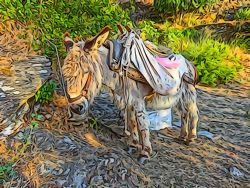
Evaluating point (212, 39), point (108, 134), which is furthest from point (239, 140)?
point (212, 39)

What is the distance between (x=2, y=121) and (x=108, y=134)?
971 mm

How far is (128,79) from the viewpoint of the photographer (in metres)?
3.68

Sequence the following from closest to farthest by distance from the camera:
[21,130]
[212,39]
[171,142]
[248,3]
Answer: [21,130], [171,142], [212,39], [248,3]

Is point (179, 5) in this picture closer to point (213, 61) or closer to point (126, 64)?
point (213, 61)

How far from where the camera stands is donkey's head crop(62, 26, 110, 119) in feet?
→ 11.1

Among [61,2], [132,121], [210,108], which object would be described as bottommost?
[210,108]

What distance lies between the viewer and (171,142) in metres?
4.41

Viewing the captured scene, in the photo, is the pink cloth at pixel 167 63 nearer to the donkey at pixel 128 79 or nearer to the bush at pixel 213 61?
the donkey at pixel 128 79

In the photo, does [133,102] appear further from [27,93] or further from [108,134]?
[27,93]

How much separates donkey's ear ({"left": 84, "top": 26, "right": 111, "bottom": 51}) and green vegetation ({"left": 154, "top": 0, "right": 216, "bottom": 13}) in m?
5.30

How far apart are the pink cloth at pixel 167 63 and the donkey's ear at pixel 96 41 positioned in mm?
660

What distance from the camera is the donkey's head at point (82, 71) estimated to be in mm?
3393

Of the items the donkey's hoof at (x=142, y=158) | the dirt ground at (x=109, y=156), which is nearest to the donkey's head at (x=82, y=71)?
the dirt ground at (x=109, y=156)

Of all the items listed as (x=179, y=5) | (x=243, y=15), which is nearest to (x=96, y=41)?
(x=179, y=5)
